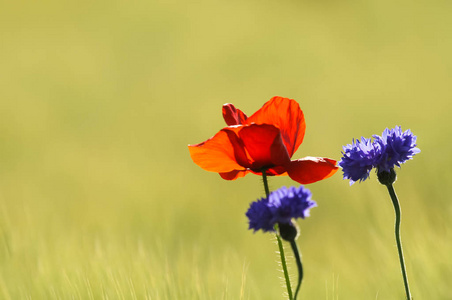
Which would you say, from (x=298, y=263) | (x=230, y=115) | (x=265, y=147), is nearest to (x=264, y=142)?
(x=265, y=147)

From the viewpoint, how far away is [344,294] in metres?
1.42

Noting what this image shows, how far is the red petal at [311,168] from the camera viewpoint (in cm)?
91

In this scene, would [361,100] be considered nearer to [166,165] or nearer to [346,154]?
[166,165]

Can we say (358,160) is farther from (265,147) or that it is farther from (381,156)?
(265,147)

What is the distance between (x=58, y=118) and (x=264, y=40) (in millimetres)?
1500

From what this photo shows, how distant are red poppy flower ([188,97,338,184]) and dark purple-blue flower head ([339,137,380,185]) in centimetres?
2

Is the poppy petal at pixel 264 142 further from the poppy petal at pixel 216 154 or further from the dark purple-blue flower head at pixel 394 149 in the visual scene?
the dark purple-blue flower head at pixel 394 149

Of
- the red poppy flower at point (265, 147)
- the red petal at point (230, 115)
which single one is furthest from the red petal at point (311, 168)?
the red petal at point (230, 115)

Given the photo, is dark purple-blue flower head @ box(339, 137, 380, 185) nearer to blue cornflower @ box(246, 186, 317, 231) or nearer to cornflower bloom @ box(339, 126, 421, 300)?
cornflower bloom @ box(339, 126, 421, 300)

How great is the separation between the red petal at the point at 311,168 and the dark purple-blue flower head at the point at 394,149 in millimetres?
72

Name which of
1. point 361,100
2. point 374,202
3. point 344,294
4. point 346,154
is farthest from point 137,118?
point 346,154

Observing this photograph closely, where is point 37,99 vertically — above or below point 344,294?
above

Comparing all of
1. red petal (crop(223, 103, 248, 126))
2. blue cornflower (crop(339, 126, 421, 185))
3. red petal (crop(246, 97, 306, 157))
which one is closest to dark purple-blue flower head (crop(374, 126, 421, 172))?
blue cornflower (crop(339, 126, 421, 185))

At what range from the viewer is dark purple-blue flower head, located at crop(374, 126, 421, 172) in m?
0.89
